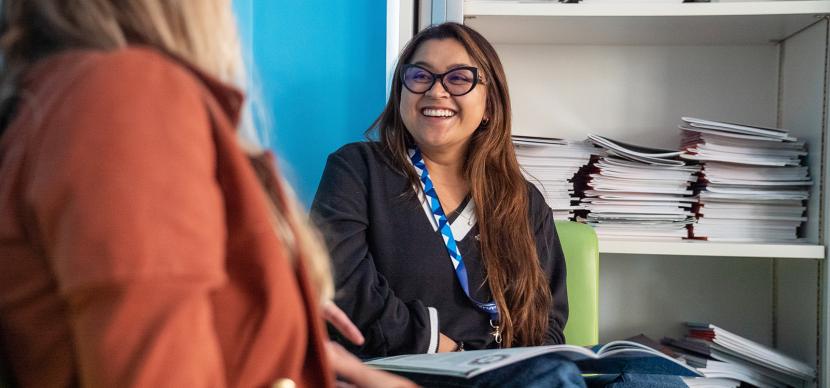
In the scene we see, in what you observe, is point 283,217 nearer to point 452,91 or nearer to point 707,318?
point 452,91

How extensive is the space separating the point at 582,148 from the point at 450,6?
50cm

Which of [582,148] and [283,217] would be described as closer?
[283,217]

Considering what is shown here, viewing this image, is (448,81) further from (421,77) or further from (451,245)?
(451,245)

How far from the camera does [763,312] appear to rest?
2240mm

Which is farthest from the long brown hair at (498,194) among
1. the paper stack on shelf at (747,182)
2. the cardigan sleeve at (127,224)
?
the cardigan sleeve at (127,224)

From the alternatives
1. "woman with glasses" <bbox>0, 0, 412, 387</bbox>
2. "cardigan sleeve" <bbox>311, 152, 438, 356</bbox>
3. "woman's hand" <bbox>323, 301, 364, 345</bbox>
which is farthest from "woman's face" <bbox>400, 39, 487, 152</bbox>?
"woman with glasses" <bbox>0, 0, 412, 387</bbox>

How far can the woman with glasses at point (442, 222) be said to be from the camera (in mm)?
1547

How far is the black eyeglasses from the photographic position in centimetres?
169

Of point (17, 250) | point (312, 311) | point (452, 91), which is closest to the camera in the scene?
point (17, 250)

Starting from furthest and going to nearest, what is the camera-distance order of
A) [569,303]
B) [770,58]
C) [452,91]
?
[770,58] < [569,303] < [452,91]

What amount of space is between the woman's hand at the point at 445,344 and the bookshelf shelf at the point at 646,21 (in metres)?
0.82

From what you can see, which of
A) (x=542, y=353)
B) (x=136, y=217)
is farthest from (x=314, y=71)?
(x=136, y=217)

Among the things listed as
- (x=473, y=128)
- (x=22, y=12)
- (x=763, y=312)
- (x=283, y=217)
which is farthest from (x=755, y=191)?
(x=22, y=12)

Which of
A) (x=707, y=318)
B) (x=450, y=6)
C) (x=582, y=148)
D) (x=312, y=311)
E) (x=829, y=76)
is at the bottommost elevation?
(x=707, y=318)
